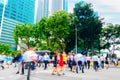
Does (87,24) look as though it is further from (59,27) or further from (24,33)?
(24,33)

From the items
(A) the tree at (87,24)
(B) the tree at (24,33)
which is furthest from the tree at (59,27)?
(B) the tree at (24,33)

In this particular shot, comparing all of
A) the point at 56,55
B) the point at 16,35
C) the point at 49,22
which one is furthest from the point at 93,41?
the point at 56,55

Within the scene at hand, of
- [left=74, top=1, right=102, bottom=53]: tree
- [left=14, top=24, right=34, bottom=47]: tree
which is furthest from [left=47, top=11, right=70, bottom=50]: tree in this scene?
[left=14, top=24, right=34, bottom=47]: tree

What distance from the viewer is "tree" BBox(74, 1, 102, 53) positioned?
56.6m

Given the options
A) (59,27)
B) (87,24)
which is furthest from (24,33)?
(87,24)

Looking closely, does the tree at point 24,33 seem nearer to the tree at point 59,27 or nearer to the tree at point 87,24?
the tree at point 59,27

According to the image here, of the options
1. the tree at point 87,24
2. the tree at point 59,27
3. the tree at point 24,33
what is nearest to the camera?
the tree at point 87,24

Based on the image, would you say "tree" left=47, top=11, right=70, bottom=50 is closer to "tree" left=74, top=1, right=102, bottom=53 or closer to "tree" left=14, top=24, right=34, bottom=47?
A: "tree" left=74, top=1, right=102, bottom=53

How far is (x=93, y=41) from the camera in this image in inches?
2270

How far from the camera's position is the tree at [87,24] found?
56.6 m

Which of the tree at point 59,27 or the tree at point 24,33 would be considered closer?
the tree at point 59,27

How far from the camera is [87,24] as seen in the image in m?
56.6

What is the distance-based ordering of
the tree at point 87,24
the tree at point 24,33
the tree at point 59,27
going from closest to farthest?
1. the tree at point 87,24
2. the tree at point 59,27
3. the tree at point 24,33

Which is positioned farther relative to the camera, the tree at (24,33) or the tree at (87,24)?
the tree at (24,33)
